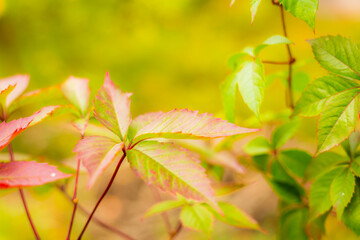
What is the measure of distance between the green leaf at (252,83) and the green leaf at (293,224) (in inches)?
12.0

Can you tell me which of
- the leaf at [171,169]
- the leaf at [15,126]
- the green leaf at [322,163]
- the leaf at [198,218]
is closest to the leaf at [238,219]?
the leaf at [198,218]

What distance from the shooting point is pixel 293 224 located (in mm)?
703

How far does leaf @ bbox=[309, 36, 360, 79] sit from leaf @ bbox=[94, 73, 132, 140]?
0.30 metres

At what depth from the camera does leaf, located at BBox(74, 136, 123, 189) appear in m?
0.38

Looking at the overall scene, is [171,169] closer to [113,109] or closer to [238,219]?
[113,109]

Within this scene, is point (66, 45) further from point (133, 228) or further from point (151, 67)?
point (133, 228)

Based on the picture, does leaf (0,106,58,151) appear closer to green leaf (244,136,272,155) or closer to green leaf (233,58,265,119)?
green leaf (233,58,265,119)

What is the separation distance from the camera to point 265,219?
5.49ft

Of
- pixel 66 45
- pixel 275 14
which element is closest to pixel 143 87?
pixel 66 45

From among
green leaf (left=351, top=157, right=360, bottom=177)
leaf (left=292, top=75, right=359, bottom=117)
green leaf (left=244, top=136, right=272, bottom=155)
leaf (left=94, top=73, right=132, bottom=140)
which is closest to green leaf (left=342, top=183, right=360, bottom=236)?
green leaf (left=351, top=157, right=360, bottom=177)

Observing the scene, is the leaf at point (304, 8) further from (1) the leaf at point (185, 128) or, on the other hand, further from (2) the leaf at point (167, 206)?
(2) the leaf at point (167, 206)

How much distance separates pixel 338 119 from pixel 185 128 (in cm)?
22

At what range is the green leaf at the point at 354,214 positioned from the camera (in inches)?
Answer: 20.1

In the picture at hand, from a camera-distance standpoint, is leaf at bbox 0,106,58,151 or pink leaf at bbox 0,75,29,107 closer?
leaf at bbox 0,106,58,151
